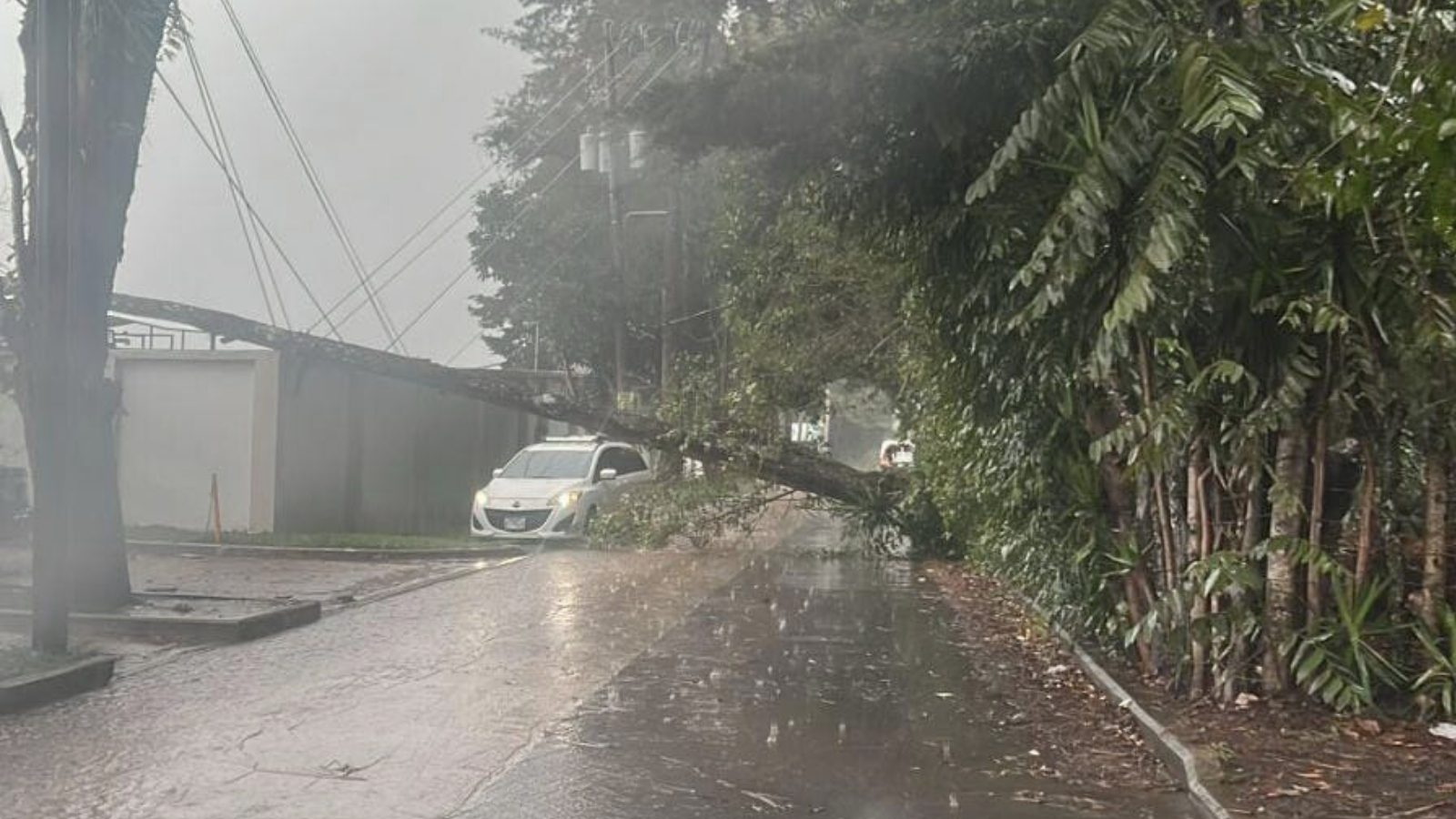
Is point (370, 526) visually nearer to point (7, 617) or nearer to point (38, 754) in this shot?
point (7, 617)

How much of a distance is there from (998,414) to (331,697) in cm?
508

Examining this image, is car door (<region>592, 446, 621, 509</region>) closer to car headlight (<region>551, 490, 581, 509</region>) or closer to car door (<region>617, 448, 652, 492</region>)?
car door (<region>617, 448, 652, 492</region>)

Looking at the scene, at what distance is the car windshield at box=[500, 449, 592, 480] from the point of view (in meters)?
22.6

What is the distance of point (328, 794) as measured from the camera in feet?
21.3

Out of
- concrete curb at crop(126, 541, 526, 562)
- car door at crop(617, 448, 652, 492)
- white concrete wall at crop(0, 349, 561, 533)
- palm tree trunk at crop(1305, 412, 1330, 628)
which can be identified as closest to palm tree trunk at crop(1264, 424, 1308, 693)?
palm tree trunk at crop(1305, 412, 1330, 628)

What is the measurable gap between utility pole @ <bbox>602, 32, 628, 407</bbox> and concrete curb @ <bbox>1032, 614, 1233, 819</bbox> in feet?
39.9

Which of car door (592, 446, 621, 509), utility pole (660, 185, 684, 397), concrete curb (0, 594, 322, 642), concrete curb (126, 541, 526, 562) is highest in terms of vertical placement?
utility pole (660, 185, 684, 397)

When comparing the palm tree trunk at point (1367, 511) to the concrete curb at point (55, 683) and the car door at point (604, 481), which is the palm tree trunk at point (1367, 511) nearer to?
the concrete curb at point (55, 683)

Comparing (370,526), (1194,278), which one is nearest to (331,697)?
(1194,278)

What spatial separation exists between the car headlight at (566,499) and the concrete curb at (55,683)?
1211 cm

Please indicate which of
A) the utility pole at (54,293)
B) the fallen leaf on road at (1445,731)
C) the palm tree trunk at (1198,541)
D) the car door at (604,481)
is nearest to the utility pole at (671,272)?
the car door at (604,481)

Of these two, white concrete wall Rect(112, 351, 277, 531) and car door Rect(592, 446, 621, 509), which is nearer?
white concrete wall Rect(112, 351, 277, 531)

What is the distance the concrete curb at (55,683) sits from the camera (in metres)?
8.15

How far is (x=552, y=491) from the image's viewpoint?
21688 mm
